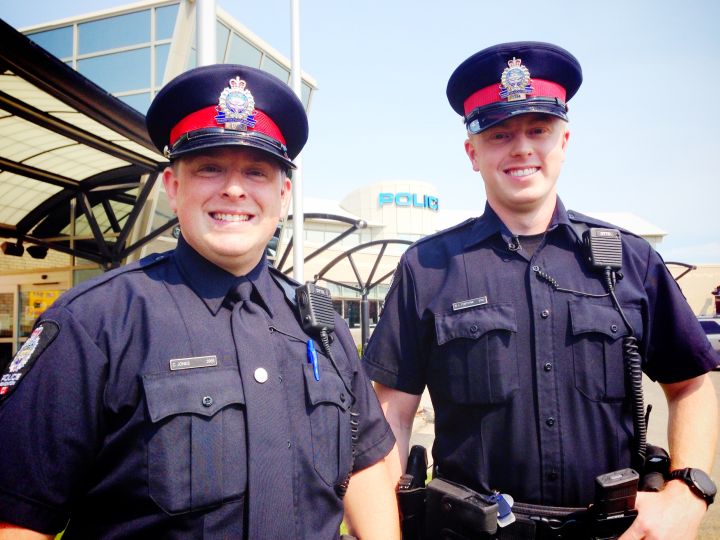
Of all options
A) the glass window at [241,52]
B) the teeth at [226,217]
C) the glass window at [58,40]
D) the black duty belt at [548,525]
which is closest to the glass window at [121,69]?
the glass window at [58,40]

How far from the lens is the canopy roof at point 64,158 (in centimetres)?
415

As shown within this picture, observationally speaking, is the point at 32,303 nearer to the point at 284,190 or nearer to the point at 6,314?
the point at 6,314

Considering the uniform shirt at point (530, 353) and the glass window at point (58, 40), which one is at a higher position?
the glass window at point (58, 40)

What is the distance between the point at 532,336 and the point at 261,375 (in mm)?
1045

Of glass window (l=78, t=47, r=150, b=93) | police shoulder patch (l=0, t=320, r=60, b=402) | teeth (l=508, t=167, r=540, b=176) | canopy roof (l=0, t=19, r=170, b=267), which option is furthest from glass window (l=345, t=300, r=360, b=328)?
police shoulder patch (l=0, t=320, r=60, b=402)

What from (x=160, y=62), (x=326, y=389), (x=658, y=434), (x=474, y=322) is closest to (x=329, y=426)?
(x=326, y=389)

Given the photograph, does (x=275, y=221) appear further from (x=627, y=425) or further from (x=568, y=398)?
(x=627, y=425)

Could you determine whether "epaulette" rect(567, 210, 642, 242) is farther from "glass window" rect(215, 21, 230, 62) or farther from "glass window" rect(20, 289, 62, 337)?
"glass window" rect(215, 21, 230, 62)

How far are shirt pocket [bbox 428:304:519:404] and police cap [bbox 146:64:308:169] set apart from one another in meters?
0.91

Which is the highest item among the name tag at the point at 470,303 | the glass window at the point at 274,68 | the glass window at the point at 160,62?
the glass window at the point at 274,68

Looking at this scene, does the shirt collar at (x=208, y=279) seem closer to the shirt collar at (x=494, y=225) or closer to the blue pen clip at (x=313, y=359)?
the blue pen clip at (x=313, y=359)

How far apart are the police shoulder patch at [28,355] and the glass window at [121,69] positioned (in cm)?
915

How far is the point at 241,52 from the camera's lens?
10.9 meters

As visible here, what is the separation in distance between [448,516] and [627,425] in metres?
0.75
